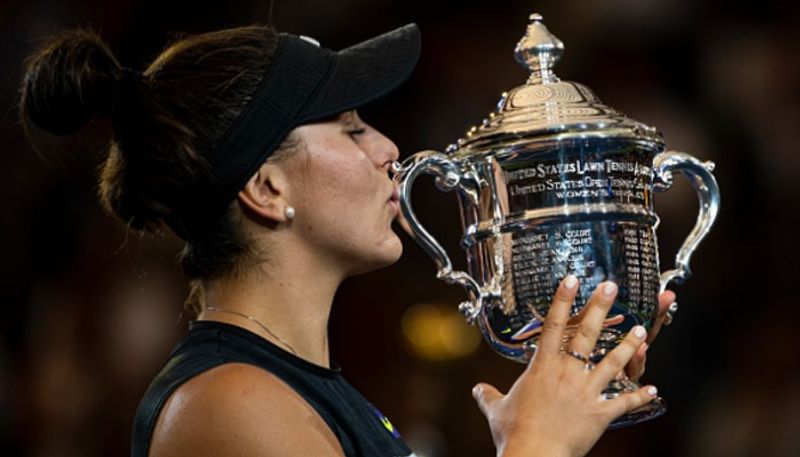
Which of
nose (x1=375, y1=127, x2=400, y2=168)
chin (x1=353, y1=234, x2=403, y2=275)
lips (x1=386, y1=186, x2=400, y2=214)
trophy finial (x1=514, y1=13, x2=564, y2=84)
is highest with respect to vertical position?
trophy finial (x1=514, y1=13, x2=564, y2=84)

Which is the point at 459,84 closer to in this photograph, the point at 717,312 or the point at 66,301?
the point at 717,312

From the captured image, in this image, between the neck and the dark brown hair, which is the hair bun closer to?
the dark brown hair

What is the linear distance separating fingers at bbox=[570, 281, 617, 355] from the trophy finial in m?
0.33

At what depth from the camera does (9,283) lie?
442cm

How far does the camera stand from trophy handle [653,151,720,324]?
1838mm

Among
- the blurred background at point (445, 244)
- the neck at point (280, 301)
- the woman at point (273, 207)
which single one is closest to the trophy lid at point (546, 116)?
the woman at point (273, 207)

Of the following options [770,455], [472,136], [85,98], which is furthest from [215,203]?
[770,455]

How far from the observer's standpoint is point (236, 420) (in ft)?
5.08

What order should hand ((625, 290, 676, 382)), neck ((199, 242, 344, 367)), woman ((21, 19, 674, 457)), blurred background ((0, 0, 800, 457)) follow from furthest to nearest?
blurred background ((0, 0, 800, 457)), hand ((625, 290, 676, 382)), neck ((199, 242, 344, 367)), woman ((21, 19, 674, 457))

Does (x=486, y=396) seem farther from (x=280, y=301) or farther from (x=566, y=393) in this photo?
(x=280, y=301)

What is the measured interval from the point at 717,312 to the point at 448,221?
90 cm

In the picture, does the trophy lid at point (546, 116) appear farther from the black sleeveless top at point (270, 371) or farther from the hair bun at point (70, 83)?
the hair bun at point (70, 83)

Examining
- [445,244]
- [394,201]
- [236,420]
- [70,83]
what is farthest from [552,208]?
[445,244]

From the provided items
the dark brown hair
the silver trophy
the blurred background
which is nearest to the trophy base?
the silver trophy
